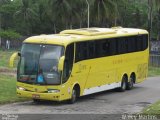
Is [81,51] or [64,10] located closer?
[81,51]

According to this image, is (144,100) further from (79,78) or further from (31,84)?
(31,84)

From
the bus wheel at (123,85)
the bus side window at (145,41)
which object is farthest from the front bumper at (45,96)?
the bus side window at (145,41)

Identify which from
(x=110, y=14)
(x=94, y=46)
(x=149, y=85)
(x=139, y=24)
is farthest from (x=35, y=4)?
(x=94, y=46)

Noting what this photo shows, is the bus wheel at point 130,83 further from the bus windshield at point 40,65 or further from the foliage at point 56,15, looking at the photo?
the foliage at point 56,15

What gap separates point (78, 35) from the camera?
25.2 meters

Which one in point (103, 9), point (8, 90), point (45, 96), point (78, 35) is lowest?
point (8, 90)

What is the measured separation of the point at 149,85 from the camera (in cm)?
3394

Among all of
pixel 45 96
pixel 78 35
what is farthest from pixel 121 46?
pixel 45 96

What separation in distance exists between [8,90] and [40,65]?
398cm

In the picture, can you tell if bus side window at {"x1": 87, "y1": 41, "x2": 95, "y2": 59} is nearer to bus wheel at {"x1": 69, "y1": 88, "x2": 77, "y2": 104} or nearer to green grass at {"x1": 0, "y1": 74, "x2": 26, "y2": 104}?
bus wheel at {"x1": 69, "y1": 88, "x2": 77, "y2": 104}

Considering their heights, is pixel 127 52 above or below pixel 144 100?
above

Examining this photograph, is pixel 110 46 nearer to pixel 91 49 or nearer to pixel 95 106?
pixel 91 49

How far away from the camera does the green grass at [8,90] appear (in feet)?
76.0

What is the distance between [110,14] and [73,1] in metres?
19.5
